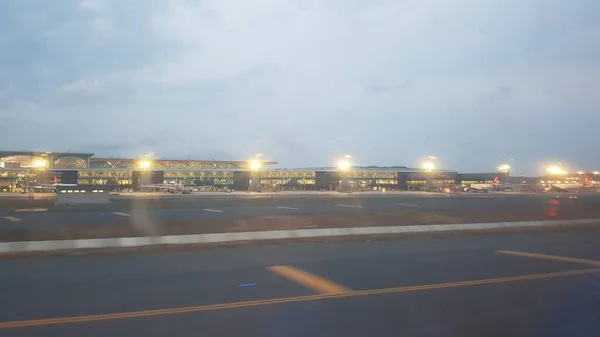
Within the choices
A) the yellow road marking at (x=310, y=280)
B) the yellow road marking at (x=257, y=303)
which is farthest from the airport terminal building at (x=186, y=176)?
the yellow road marking at (x=257, y=303)

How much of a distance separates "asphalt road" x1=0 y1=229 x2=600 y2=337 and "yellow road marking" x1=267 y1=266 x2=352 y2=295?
0.04 m

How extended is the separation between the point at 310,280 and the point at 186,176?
94.7 meters

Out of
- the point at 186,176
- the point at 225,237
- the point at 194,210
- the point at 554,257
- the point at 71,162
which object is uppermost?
the point at 71,162

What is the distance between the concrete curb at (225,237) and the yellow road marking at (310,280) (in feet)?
18.4

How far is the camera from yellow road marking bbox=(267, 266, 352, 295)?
9945 millimetres

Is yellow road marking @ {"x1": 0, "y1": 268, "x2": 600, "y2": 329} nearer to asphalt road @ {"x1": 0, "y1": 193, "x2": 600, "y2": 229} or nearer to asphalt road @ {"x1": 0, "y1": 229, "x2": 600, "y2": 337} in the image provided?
asphalt road @ {"x1": 0, "y1": 229, "x2": 600, "y2": 337}

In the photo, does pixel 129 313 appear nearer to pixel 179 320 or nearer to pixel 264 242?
pixel 179 320

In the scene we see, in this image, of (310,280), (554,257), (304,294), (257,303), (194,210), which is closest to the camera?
(257,303)

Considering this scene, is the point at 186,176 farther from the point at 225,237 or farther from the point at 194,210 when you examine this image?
the point at 225,237

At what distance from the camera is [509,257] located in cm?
1491

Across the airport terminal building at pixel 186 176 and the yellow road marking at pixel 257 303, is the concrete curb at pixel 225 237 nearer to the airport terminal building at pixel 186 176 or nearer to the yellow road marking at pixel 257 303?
the yellow road marking at pixel 257 303

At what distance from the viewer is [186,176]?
102688 millimetres

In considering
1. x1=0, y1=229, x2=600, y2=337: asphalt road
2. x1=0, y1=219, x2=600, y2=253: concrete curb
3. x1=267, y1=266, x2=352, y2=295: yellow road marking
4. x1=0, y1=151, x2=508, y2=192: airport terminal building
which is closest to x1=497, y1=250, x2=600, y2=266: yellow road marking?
x1=0, y1=229, x2=600, y2=337: asphalt road

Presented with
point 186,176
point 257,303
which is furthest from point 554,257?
point 186,176
